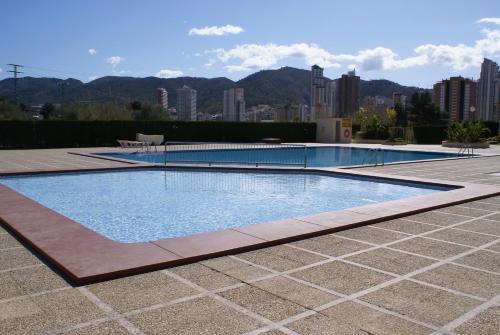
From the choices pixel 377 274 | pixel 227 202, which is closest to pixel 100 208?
pixel 227 202

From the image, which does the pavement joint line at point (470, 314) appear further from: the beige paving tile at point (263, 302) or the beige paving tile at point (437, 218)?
the beige paving tile at point (437, 218)

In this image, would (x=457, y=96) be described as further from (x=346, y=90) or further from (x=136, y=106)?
(x=136, y=106)

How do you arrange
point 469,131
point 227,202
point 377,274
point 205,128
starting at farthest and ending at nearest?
point 205,128, point 469,131, point 227,202, point 377,274

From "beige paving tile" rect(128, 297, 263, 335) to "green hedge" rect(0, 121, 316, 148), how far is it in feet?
76.9

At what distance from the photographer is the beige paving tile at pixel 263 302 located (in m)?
3.43

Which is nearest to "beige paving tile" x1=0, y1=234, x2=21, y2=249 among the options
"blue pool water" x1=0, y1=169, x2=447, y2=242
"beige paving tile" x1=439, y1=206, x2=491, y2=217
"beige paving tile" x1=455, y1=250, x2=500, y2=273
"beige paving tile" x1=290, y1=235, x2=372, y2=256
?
"blue pool water" x1=0, y1=169, x2=447, y2=242

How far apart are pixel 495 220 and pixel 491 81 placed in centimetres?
7317

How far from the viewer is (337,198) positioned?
1034cm

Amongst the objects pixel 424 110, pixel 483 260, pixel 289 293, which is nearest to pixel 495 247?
pixel 483 260

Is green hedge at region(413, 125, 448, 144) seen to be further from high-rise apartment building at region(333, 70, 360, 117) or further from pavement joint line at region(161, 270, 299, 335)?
high-rise apartment building at region(333, 70, 360, 117)

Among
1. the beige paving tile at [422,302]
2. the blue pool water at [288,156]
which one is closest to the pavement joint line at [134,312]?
the beige paving tile at [422,302]

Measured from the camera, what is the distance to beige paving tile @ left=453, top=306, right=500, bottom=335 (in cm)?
318

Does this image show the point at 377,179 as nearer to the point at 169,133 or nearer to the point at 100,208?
the point at 100,208

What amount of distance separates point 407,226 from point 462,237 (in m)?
0.81
